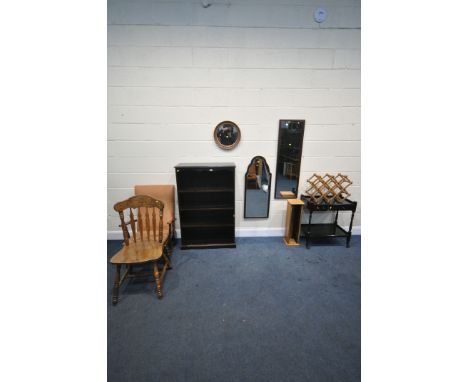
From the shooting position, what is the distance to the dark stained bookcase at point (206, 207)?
2611mm

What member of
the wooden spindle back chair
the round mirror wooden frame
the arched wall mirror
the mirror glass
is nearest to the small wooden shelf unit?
the mirror glass

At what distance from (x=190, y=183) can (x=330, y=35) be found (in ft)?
8.99

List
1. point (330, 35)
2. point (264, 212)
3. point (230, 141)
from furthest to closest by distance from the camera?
point (264, 212) < point (230, 141) < point (330, 35)

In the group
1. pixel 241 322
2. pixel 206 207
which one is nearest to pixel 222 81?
pixel 206 207

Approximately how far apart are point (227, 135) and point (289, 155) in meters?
0.97

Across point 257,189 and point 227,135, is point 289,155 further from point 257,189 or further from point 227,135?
point 227,135

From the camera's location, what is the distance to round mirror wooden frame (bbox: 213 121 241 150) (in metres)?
2.61

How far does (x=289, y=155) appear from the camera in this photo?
2.78 meters

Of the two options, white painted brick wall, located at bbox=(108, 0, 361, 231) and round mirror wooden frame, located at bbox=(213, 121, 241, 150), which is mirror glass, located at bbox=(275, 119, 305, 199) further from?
round mirror wooden frame, located at bbox=(213, 121, 241, 150)

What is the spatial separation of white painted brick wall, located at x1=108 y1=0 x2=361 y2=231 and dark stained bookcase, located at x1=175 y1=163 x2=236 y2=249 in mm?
241

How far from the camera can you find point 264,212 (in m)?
2.97

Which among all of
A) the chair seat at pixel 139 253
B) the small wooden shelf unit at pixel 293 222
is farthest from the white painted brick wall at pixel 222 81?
the chair seat at pixel 139 253
